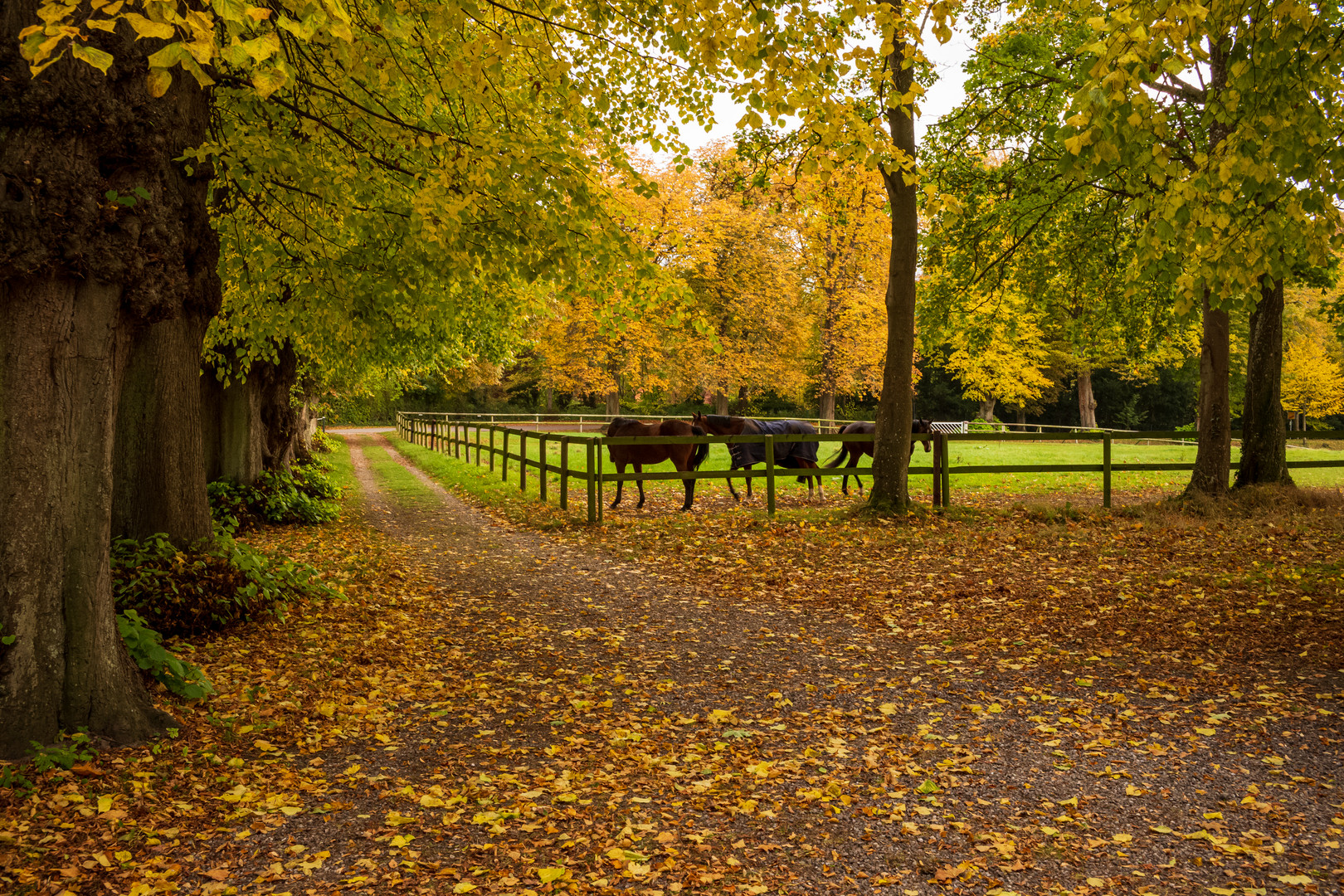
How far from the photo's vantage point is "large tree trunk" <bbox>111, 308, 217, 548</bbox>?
21.3 ft

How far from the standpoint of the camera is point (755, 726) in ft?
14.6

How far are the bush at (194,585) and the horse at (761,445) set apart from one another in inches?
321

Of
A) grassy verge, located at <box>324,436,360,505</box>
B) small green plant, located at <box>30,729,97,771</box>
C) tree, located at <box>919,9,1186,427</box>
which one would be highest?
tree, located at <box>919,9,1186,427</box>

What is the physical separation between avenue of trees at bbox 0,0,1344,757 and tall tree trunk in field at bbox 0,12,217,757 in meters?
0.01

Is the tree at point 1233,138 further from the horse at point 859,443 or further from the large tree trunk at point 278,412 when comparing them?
the large tree trunk at point 278,412

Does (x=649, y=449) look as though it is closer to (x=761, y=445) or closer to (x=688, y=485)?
(x=688, y=485)

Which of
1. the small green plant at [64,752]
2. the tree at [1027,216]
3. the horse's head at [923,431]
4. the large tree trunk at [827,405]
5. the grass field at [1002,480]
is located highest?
the tree at [1027,216]

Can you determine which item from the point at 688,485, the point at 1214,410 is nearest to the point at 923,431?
the point at 1214,410

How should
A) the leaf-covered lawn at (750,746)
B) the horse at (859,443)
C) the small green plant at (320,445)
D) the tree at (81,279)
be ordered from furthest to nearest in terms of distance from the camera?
the small green plant at (320,445), the horse at (859,443), the tree at (81,279), the leaf-covered lawn at (750,746)

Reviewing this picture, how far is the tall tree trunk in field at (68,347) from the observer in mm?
3547

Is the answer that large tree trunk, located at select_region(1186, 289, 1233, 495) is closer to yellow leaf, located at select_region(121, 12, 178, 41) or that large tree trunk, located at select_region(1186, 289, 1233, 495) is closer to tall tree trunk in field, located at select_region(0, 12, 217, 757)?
tall tree trunk in field, located at select_region(0, 12, 217, 757)

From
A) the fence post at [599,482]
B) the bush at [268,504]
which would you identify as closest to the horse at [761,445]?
the fence post at [599,482]

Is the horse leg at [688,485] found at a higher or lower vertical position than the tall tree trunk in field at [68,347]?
lower

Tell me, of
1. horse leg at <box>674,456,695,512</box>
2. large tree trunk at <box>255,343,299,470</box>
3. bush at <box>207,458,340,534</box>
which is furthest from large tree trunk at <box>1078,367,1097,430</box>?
bush at <box>207,458,340,534</box>
